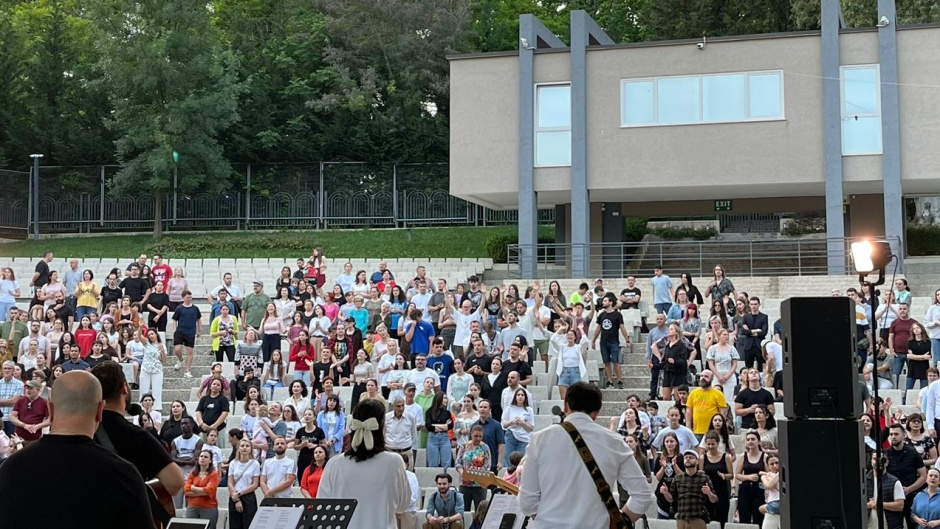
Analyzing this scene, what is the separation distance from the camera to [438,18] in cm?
4369

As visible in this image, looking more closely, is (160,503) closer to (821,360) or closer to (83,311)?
(821,360)

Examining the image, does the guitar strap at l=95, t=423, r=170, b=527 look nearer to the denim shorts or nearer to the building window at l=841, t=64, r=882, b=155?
the denim shorts

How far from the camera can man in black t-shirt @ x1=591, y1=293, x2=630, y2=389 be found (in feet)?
64.0

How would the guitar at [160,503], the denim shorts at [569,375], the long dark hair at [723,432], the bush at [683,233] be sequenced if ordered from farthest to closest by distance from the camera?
the bush at [683,233] → the denim shorts at [569,375] → the long dark hair at [723,432] → the guitar at [160,503]

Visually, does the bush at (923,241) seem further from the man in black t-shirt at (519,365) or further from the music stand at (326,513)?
the music stand at (326,513)

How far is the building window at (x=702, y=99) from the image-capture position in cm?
2756

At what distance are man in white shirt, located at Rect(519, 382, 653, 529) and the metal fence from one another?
105 feet

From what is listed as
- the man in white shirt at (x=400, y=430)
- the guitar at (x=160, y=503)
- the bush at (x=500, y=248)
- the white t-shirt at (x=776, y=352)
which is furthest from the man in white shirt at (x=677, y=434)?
the bush at (x=500, y=248)

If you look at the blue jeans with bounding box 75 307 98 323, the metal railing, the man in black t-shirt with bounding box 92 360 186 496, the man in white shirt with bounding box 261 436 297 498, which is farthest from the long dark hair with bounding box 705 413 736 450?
the metal railing

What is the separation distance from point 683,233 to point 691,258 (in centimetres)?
709

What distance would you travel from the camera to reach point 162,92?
38.5m

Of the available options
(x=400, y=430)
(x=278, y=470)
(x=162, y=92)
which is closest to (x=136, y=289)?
(x=278, y=470)

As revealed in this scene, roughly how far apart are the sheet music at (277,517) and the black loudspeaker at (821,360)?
3733 millimetres

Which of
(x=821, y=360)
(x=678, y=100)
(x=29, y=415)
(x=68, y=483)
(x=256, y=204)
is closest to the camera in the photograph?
(x=68, y=483)
